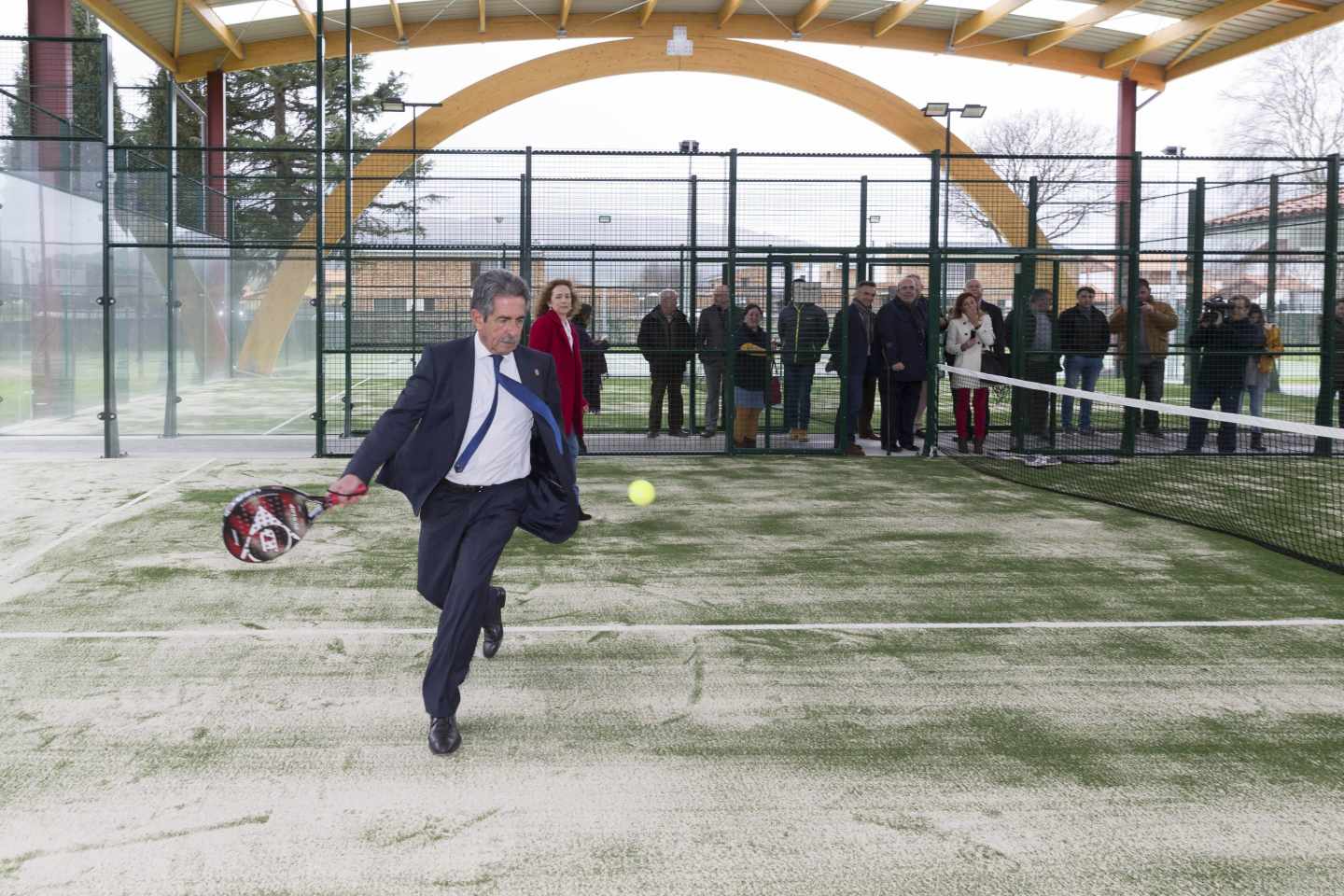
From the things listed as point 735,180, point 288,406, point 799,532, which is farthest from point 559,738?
point 288,406

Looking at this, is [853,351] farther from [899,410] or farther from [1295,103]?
[1295,103]

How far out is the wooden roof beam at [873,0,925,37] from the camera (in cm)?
2762

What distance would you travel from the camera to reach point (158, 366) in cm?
1750

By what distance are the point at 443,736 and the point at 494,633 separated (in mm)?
1242

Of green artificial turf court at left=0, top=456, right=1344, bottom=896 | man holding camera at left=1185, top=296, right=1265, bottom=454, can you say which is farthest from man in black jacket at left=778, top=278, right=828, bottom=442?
green artificial turf court at left=0, top=456, right=1344, bottom=896

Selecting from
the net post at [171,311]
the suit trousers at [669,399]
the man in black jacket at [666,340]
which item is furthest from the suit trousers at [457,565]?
the net post at [171,311]

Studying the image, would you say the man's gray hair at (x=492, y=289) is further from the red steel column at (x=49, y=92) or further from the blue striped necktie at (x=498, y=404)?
the red steel column at (x=49, y=92)

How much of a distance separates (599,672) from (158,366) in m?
13.5

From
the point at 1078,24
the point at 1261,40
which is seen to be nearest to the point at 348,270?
the point at 1078,24

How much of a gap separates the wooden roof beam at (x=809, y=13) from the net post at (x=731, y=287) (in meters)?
14.5

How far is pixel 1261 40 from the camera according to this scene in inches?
1108

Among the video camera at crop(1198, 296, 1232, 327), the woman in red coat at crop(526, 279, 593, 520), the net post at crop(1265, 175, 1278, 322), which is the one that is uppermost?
the net post at crop(1265, 175, 1278, 322)

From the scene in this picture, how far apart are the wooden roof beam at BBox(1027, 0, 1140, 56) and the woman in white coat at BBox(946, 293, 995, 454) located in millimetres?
14200

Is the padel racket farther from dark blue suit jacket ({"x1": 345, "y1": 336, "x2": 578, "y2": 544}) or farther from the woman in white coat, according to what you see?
the woman in white coat
